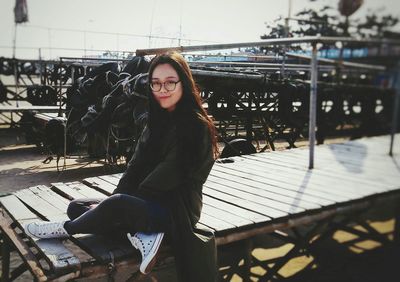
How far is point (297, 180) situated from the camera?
4090mm

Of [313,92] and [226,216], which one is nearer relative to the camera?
[226,216]

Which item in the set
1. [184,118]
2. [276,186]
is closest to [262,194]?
[276,186]

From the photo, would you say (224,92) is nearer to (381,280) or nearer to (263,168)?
(263,168)

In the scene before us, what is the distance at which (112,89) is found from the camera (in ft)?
20.7

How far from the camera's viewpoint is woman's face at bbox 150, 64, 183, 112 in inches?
102

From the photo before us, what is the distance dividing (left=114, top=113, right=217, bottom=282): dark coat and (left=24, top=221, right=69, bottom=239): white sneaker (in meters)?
0.60

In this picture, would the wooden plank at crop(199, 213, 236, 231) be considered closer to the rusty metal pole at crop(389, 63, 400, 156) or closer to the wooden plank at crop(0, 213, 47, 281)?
the wooden plank at crop(0, 213, 47, 281)

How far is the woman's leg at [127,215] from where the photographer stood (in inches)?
95.4

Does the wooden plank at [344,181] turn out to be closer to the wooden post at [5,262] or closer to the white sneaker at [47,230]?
the white sneaker at [47,230]

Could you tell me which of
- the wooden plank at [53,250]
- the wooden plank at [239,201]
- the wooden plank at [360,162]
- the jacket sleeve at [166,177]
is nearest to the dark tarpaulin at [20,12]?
the wooden plank at [360,162]

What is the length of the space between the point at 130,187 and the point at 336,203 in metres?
1.88

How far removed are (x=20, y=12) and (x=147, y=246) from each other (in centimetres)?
1529

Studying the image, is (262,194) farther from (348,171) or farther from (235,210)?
(348,171)

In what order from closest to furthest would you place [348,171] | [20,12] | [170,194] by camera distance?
[170,194]
[348,171]
[20,12]
